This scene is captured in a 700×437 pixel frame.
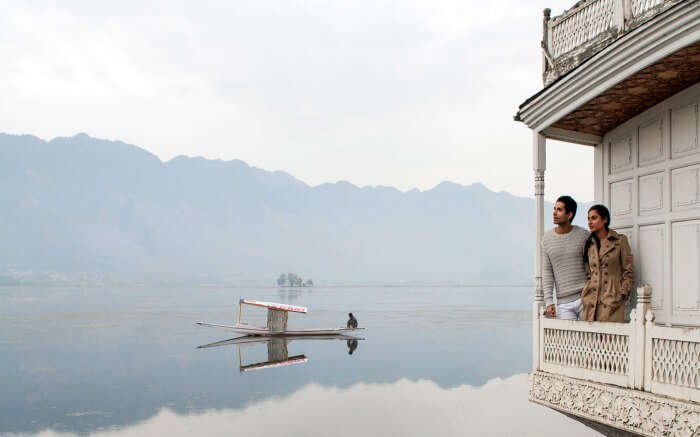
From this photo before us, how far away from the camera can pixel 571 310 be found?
25.9 ft

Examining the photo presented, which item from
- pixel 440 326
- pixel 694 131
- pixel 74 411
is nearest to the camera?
pixel 694 131

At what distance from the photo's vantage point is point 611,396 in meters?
6.67

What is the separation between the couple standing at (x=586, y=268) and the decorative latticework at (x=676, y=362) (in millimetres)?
1153

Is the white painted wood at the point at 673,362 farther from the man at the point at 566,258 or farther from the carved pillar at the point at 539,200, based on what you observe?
the carved pillar at the point at 539,200

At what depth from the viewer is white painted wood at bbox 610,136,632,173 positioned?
833 centimetres

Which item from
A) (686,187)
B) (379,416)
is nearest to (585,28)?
(686,187)

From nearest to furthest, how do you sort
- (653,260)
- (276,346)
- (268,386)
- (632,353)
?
(632,353)
(653,260)
(268,386)
(276,346)

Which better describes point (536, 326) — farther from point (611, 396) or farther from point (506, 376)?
point (506, 376)

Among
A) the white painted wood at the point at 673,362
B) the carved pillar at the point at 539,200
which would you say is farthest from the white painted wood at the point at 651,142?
the white painted wood at the point at 673,362

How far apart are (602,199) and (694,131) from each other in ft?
5.27

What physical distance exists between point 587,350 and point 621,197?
2.20 meters

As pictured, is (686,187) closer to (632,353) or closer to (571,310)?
(571,310)

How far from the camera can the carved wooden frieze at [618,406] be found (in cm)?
592

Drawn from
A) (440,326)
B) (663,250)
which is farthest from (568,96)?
(440,326)
